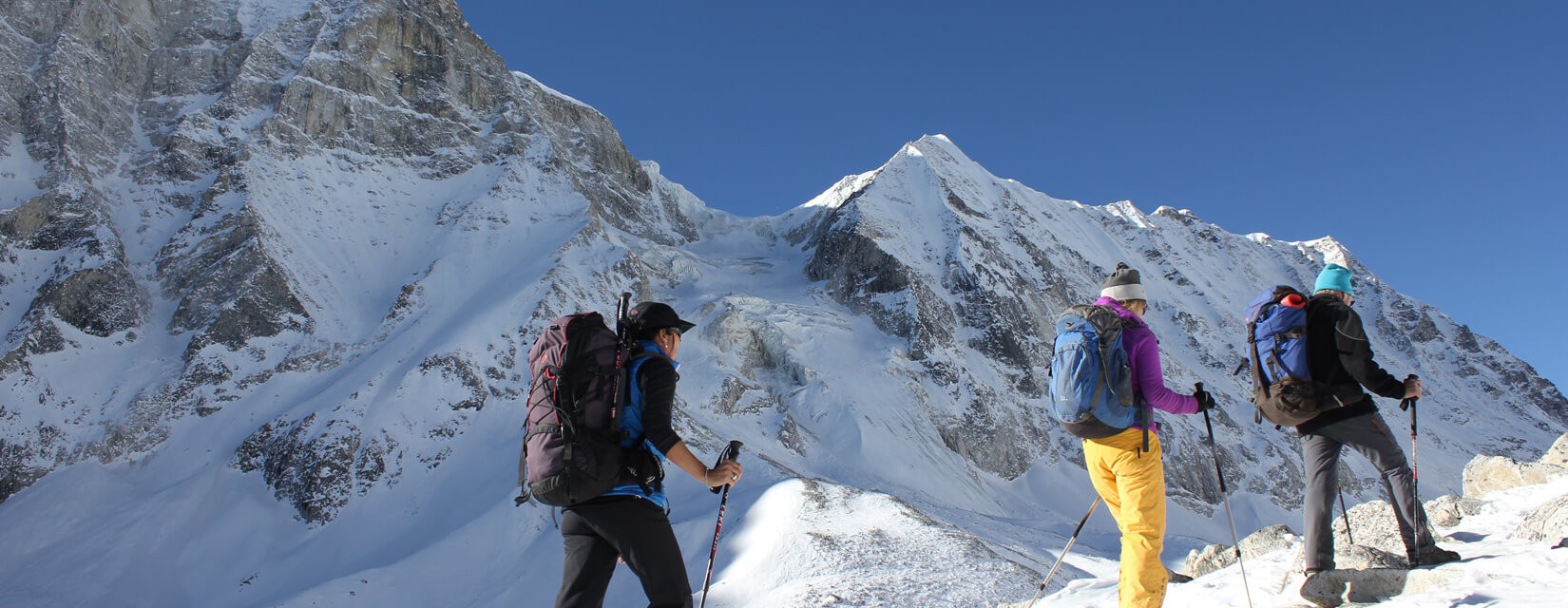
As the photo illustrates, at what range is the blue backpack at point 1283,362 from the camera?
6.36 m

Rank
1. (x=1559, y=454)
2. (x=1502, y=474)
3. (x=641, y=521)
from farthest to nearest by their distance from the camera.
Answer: (x=1559, y=454) < (x=1502, y=474) < (x=641, y=521)

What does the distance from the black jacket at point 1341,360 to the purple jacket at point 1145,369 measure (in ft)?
4.11

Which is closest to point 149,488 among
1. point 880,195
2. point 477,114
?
point 477,114

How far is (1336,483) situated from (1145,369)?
228 cm

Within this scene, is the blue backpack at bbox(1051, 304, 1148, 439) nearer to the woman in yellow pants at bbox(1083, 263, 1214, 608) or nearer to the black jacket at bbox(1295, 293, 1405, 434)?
the woman in yellow pants at bbox(1083, 263, 1214, 608)

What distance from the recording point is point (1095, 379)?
18.5 feet

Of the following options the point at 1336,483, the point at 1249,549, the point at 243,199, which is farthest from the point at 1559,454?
the point at 243,199

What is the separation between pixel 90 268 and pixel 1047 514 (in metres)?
64.0

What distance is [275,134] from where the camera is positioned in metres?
66.0

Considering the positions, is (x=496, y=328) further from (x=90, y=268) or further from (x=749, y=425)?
(x=90, y=268)

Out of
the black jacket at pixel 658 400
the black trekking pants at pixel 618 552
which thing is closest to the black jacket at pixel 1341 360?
the black jacket at pixel 658 400

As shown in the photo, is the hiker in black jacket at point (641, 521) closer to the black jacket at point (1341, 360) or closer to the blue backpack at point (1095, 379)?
the blue backpack at point (1095, 379)

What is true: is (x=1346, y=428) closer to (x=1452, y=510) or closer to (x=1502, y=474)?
(x=1452, y=510)

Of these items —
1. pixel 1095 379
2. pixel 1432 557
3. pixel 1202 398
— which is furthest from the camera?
pixel 1432 557
